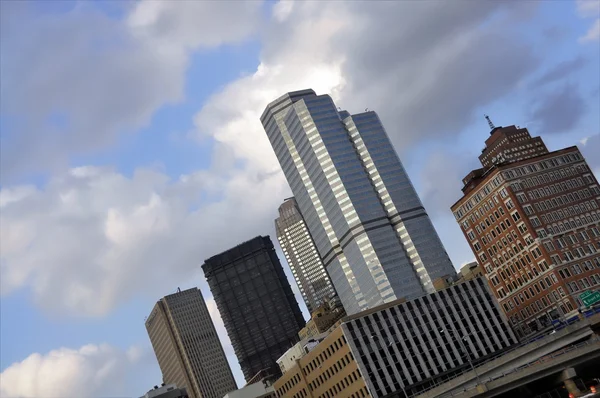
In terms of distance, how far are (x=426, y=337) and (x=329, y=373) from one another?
23.5 m

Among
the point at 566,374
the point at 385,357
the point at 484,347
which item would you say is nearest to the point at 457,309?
the point at 484,347

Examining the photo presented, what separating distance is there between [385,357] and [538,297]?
4050 centimetres

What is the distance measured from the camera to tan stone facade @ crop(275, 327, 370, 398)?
515 feet

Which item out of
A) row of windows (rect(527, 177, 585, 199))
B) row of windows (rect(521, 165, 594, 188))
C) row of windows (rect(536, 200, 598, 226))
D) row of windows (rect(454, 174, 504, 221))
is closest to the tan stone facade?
row of windows (rect(454, 174, 504, 221))

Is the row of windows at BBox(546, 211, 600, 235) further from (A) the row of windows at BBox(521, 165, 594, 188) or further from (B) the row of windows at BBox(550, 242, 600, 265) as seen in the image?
(A) the row of windows at BBox(521, 165, 594, 188)

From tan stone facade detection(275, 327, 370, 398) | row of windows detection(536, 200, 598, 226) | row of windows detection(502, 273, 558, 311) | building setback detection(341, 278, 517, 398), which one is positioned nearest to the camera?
tan stone facade detection(275, 327, 370, 398)

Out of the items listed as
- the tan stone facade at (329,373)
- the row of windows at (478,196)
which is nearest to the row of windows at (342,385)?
the tan stone facade at (329,373)

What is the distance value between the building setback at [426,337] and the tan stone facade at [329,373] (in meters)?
2.97

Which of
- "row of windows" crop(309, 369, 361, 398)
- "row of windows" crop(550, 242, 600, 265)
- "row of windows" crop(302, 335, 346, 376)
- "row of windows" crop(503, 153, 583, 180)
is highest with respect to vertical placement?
"row of windows" crop(503, 153, 583, 180)

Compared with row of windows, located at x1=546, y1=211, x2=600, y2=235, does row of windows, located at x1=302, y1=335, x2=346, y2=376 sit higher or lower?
lower

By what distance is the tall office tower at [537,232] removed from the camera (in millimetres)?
166625

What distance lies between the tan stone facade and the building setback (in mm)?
2970

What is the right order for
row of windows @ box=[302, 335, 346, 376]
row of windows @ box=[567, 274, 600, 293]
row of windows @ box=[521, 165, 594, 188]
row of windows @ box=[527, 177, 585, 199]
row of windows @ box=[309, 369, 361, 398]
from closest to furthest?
row of windows @ box=[309, 369, 361, 398] < row of windows @ box=[302, 335, 346, 376] < row of windows @ box=[567, 274, 600, 293] < row of windows @ box=[527, 177, 585, 199] < row of windows @ box=[521, 165, 594, 188]

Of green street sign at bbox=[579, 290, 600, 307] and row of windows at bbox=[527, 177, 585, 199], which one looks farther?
row of windows at bbox=[527, 177, 585, 199]
